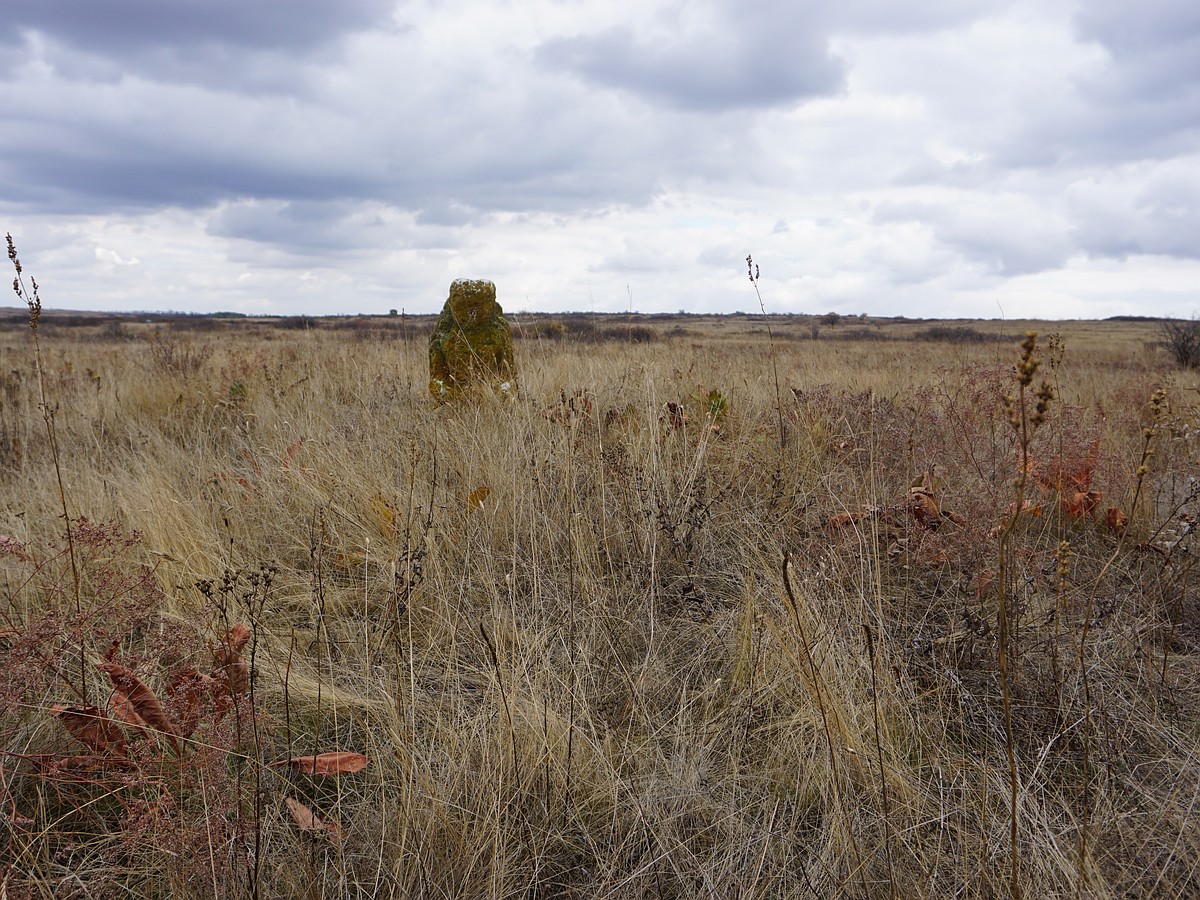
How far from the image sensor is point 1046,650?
2217 millimetres

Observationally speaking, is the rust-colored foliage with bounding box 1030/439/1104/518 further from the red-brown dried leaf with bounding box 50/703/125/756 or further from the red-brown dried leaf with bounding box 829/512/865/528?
the red-brown dried leaf with bounding box 50/703/125/756

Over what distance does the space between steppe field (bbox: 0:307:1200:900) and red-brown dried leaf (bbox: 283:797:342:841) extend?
21 millimetres

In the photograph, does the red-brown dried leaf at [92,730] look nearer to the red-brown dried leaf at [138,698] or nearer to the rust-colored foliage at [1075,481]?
the red-brown dried leaf at [138,698]

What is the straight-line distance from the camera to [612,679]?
2.20m

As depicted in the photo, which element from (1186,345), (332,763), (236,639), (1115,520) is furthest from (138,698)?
(1186,345)

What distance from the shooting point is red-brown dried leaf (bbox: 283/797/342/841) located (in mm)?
1514

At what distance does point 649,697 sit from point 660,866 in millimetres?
593

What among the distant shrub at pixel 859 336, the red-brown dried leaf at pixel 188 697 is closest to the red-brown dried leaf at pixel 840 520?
the red-brown dried leaf at pixel 188 697

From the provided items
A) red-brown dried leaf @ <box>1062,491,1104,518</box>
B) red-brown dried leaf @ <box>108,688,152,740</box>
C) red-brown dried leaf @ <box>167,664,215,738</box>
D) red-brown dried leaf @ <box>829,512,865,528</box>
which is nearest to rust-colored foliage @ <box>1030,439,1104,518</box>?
red-brown dried leaf @ <box>1062,491,1104,518</box>

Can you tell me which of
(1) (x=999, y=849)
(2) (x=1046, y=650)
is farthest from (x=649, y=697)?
(2) (x=1046, y=650)

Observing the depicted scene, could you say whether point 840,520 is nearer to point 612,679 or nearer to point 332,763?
point 612,679

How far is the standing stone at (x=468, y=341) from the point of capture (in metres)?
5.52

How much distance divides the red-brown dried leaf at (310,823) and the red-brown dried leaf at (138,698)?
0.33m

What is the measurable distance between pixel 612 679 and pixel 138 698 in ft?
4.05
